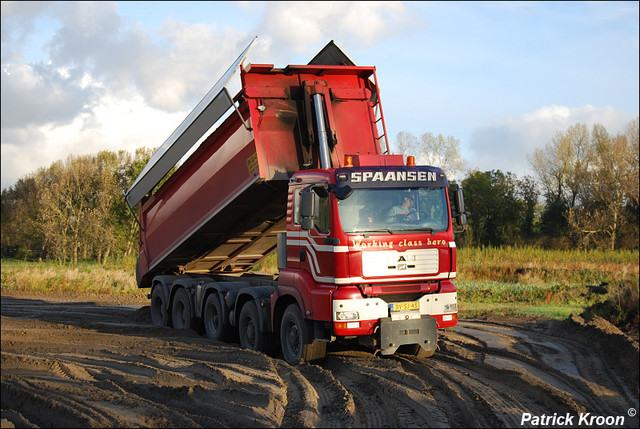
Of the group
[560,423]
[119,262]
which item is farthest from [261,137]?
[119,262]

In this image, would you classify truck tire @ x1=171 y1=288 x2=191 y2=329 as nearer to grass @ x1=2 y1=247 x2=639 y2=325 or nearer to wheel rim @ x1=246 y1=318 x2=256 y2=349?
grass @ x1=2 y1=247 x2=639 y2=325

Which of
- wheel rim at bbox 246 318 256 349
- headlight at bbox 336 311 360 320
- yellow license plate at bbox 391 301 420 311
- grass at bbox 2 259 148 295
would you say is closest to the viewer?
headlight at bbox 336 311 360 320

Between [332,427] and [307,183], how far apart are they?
404cm

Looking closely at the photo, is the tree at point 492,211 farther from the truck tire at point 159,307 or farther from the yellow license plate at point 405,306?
the yellow license plate at point 405,306

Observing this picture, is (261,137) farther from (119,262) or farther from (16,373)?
(119,262)

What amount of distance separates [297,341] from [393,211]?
2478mm

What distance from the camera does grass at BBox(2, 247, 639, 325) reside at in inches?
631

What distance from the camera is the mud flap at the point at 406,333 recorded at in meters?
8.73

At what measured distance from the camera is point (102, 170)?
37.3 metres

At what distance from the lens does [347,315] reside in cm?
862

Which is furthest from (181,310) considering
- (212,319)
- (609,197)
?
(609,197)

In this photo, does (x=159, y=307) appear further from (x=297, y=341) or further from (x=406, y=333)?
(x=406, y=333)

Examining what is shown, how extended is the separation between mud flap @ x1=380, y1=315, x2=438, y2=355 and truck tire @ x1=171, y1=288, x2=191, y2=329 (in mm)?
5532

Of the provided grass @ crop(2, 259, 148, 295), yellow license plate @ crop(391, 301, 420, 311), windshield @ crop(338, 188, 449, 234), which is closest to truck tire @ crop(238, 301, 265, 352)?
yellow license plate @ crop(391, 301, 420, 311)
